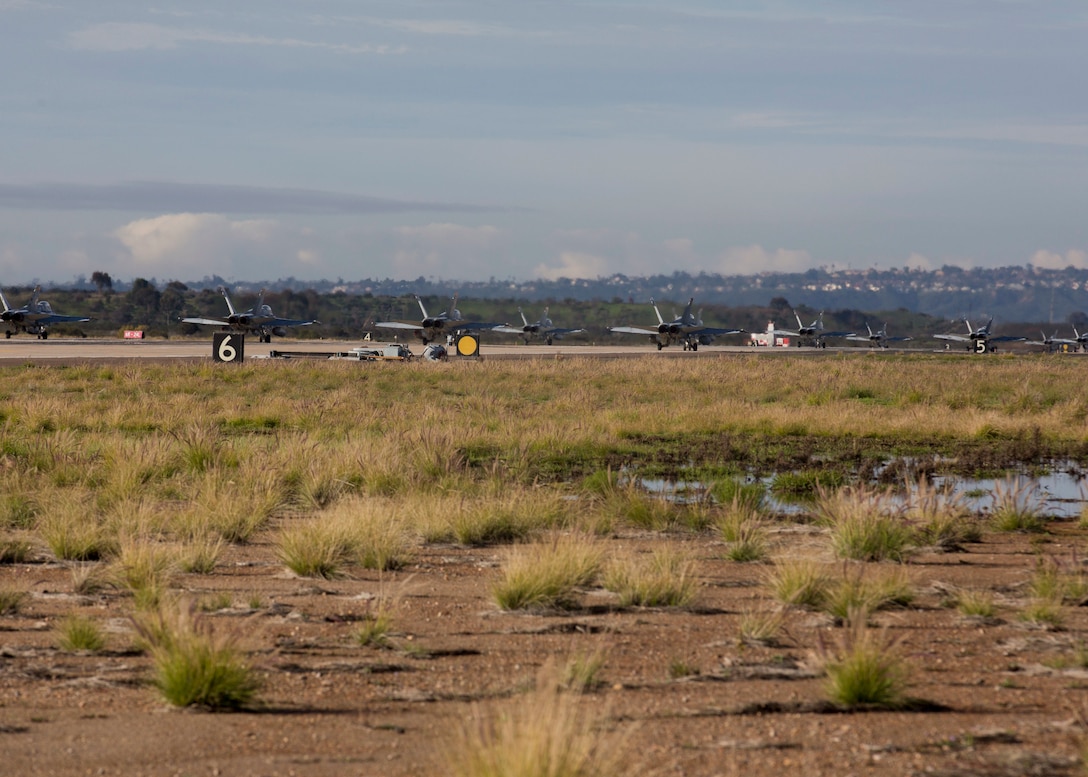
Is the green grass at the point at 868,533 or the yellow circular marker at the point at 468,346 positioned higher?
the yellow circular marker at the point at 468,346

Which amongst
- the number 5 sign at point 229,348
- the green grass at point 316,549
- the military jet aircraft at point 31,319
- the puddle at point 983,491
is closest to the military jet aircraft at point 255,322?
the military jet aircraft at point 31,319

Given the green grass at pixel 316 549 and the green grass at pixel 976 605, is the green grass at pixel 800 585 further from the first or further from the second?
the green grass at pixel 316 549

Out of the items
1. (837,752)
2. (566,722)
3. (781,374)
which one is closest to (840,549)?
(837,752)

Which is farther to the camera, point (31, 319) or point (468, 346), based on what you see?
point (31, 319)

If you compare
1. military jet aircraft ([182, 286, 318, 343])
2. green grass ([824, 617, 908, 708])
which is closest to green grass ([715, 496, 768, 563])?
green grass ([824, 617, 908, 708])

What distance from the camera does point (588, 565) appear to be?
8672 millimetres

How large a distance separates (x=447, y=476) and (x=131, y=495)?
3551mm

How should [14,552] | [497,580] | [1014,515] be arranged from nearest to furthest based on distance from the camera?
[497,580] → [14,552] → [1014,515]

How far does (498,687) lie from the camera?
6.13 metres

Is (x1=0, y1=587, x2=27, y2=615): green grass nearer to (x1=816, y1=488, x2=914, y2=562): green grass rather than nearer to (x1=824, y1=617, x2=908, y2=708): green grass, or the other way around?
(x1=824, y1=617, x2=908, y2=708): green grass

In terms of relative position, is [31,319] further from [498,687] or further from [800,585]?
[498,687]

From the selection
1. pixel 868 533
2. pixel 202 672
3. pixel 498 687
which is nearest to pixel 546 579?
pixel 498 687

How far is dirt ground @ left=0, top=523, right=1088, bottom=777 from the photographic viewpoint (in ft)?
16.9

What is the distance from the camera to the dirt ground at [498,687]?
16.9 feet
